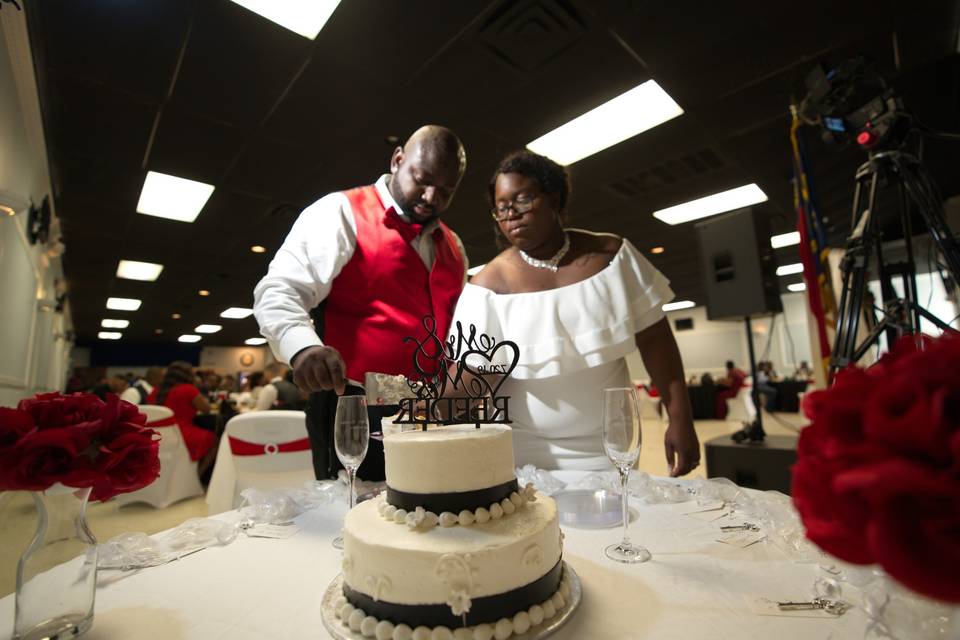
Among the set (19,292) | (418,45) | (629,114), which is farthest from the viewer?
(19,292)

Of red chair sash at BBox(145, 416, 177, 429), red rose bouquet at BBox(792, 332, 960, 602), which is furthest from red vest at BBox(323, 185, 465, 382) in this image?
red chair sash at BBox(145, 416, 177, 429)

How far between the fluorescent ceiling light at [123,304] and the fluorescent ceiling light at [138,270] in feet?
8.01

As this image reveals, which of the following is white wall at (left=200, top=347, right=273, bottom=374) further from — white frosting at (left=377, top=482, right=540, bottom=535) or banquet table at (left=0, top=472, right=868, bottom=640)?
white frosting at (left=377, top=482, right=540, bottom=535)

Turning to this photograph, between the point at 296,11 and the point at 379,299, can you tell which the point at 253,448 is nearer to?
the point at 379,299

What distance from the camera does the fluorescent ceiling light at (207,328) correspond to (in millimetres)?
A: 14375

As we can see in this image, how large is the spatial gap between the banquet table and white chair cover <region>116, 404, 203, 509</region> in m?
4.05

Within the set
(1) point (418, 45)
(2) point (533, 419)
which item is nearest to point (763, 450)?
(2) point (533, 419)

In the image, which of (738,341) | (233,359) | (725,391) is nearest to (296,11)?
(725,391)

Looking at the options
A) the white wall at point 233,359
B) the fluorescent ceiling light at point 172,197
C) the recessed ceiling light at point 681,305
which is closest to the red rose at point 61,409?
the fluorescent ceiling light at point 172,197

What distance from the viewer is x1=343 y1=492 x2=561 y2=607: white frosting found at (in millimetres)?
567

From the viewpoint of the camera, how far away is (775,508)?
887 mm

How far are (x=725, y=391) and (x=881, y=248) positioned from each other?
939 centimetres

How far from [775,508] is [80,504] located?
3.72ft

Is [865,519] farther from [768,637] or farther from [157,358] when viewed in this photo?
[157,358]
